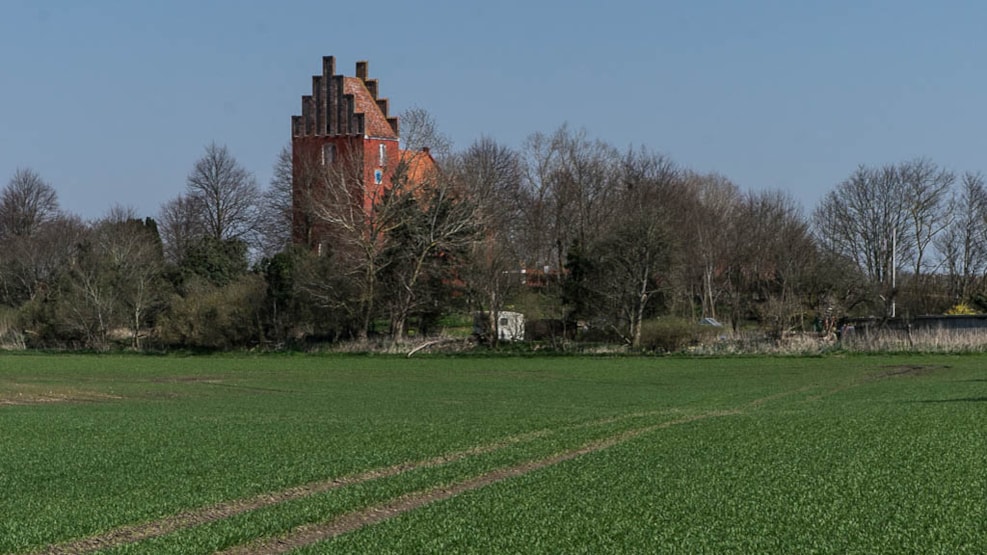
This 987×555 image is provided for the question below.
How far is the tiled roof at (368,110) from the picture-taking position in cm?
9062

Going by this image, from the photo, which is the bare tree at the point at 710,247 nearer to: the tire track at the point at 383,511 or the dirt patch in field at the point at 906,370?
the dirt patch in field at the point at 906,370

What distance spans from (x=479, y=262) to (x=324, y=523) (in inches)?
2259

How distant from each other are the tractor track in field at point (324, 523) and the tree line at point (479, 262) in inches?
1854

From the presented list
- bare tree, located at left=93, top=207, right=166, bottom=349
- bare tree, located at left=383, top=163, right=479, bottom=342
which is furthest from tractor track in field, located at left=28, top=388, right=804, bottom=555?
bare tree, located at left=93, top=207, right=166, bottom=349

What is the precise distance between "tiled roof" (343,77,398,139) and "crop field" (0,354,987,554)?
5450 centimetres

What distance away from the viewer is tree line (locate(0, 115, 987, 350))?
70.9 metres

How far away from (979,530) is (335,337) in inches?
2513

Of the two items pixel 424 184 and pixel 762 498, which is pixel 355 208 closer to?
pixel 424 184

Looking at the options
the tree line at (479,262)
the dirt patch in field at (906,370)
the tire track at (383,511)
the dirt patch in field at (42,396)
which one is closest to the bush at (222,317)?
the tree line at (479,262)

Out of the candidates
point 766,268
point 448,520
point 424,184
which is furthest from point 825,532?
point 766,268

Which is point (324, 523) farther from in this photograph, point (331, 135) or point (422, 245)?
point (331, 135)

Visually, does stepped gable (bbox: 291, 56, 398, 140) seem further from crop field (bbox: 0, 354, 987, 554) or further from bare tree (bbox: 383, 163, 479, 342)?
crop field (bbox: 0, 354, 987, 554)

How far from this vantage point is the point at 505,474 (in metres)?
18.5

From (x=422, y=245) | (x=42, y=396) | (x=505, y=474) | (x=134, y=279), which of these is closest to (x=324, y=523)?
(x=505, y=474)
